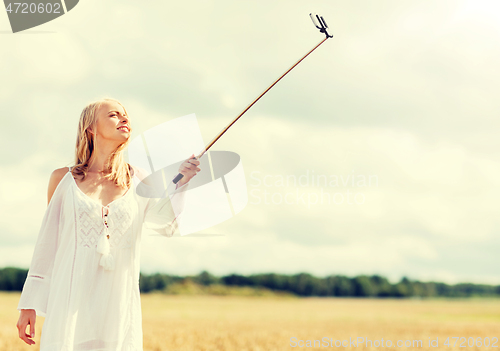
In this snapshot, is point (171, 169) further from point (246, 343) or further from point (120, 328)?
point (246, 343)

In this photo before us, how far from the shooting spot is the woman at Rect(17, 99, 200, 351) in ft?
9.14

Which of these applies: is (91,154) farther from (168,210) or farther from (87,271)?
(87,271)

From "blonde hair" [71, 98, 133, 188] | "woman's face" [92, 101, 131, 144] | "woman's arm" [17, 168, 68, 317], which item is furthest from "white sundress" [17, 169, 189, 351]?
"woman's face" [92, 101, 131, 144]

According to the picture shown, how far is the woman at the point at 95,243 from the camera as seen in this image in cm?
279

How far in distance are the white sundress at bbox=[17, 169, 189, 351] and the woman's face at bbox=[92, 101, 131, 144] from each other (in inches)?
13.5

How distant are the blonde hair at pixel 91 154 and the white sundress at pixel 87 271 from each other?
4.0 inches

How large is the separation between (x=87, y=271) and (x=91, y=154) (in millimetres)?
775

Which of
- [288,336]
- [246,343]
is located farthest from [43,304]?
Result: [288,336]

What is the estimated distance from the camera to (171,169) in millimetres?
3420

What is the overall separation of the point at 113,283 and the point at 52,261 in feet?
1.44

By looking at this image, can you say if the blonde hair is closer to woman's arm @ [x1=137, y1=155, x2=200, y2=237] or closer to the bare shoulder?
the bare shoulder

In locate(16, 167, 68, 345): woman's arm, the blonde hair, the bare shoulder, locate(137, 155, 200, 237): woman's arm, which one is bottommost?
locate(16, 167, 68, 345): woman's arm

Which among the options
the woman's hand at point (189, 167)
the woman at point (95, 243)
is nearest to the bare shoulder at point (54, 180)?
the woman at point (95, 243)

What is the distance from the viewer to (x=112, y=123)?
9.87 feet
